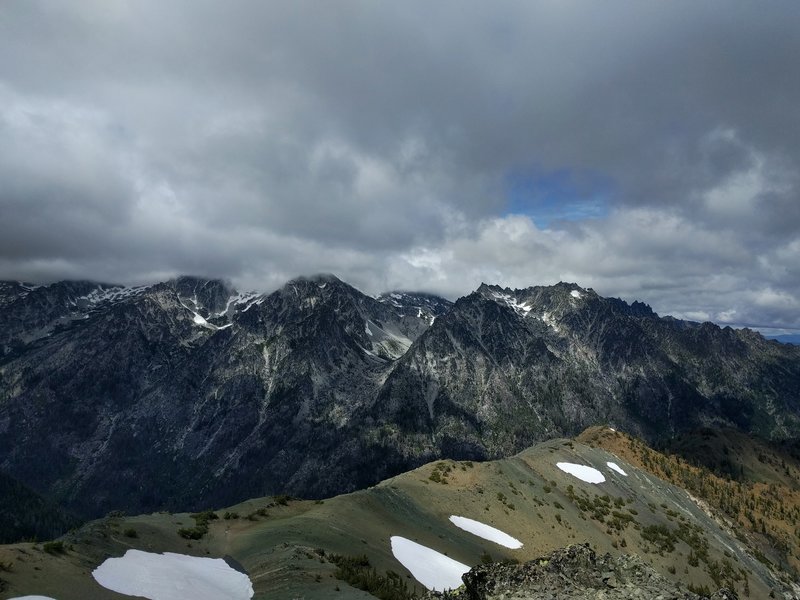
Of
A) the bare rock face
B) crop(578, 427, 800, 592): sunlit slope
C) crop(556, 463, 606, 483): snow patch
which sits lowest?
crop(578, 427, 800, 592): sunlit slope

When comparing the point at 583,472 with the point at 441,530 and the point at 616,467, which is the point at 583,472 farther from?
the point at 441,530

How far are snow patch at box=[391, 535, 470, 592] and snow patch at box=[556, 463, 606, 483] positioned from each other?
5284 centimetres

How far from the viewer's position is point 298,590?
26047 mm

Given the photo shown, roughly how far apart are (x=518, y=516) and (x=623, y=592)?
48.9 meters

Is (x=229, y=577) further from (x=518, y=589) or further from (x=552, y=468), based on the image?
(x=552, y=468)

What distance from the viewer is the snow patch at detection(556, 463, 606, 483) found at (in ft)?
291

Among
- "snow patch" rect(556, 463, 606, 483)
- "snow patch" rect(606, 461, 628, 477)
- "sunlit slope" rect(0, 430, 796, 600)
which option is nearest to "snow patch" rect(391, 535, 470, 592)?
"sunlit slope" rect(0, 430, 796, 600)

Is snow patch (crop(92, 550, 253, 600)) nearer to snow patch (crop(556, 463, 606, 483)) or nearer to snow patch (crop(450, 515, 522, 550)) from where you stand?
snow patch (crop(450, 515, 522, 550))

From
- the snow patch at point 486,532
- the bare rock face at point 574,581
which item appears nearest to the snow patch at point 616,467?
the snow patch at point 486,532

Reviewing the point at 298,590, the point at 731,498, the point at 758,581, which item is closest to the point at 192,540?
the point at 298,590

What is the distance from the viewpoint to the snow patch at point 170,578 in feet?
83.7

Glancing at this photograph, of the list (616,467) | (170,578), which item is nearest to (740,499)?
(616,467)

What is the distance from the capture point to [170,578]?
27.8 meters

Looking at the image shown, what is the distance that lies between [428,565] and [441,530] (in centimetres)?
1247
